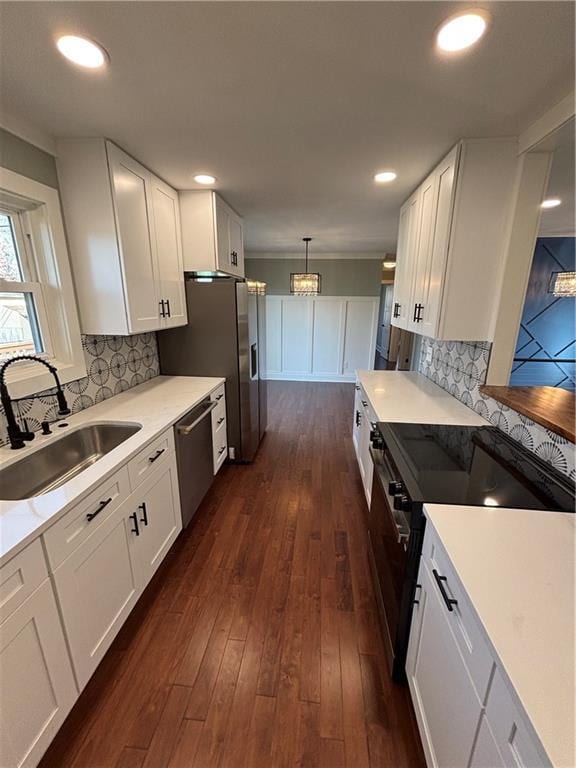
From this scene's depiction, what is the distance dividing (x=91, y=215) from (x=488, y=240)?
2291mm

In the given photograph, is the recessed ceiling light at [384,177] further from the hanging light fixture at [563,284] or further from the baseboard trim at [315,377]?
the baseboard trim at [315,377]

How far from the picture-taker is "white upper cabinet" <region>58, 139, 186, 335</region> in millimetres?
1765

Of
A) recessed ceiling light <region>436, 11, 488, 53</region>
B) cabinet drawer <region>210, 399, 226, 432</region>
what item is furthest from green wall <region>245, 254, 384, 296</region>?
recessed ceiling light <region>436, 11, 488, 53</region>

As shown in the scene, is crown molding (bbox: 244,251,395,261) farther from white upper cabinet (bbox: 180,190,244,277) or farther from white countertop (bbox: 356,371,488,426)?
white countertop (bbox: 356,371,488,426)

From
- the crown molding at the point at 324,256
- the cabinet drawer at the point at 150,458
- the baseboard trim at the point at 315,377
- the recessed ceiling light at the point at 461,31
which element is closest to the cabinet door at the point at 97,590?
the cabinet drawer at the point at 150,458

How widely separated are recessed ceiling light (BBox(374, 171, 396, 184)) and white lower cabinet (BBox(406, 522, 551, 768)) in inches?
85.6

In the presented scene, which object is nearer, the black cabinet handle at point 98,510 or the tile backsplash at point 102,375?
the black cabinet handle at point 98,510

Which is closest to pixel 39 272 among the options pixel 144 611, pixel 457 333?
pixel 144 611

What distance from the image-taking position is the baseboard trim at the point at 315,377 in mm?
6262

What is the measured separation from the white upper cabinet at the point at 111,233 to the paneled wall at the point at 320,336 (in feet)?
12.8

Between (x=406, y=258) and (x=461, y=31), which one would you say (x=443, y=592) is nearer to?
(x=461, y=31)

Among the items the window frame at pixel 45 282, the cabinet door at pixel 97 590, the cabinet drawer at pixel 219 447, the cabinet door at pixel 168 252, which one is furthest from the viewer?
the cabinet drawer at pixel 219 447

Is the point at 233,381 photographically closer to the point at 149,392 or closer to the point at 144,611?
the point at 149,392

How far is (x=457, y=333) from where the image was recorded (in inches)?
73.5
